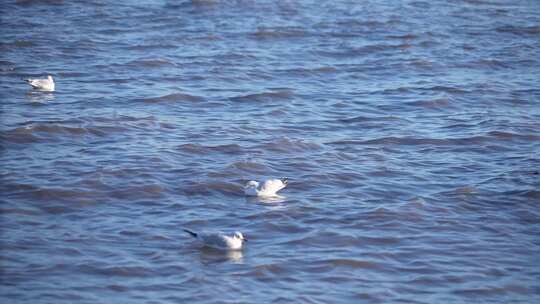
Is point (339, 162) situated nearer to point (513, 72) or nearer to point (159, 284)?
point (159, 284)

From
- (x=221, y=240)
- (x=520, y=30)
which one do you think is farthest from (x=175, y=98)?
(x=520, y=30)

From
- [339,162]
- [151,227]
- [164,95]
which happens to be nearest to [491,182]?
[339,162]

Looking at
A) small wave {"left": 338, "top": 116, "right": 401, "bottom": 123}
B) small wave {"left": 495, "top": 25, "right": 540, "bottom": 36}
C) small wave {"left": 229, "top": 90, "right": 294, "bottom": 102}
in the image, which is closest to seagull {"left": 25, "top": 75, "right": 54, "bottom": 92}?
small wave {"left": 229, "top": 90, "right": 294, "bottom": 102}

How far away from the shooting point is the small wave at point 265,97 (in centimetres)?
1234

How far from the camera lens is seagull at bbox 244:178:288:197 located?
8484 mm

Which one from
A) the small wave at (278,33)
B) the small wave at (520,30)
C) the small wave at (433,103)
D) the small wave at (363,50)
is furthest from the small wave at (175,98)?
the small wave at (520,30)

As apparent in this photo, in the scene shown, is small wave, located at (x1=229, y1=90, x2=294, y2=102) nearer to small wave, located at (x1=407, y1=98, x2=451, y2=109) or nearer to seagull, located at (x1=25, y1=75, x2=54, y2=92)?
small wave, located at (x1=407, y1=98, x2=451, y2=109)

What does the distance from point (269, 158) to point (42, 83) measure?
12.2ft

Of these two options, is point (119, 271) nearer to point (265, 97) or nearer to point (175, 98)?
point (175, 98)

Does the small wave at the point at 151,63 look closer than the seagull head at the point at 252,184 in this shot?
No

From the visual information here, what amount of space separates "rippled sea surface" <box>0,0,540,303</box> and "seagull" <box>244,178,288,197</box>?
14cm

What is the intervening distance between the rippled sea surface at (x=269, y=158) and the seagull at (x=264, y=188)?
137 millimetres

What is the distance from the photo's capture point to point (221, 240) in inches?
284

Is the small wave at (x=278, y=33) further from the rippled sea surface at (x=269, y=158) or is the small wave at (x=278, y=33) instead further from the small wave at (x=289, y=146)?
the small wave at (x=289, y=146)
